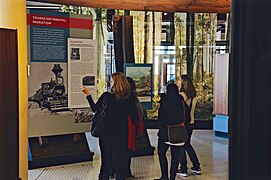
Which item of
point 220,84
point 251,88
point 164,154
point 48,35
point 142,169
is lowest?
point 142,169

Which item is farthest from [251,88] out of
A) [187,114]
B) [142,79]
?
[142,79]

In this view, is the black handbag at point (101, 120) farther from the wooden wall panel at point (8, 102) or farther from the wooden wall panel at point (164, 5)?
the wooden wall panel at point (164, 5)

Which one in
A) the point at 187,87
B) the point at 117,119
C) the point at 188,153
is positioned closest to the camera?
the point at 117,119

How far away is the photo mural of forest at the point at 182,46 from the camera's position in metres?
10.0

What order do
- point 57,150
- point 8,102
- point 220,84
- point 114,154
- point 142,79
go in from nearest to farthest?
1. point 8,102
2. point 114,154
3. point 57,150
4. point 142,79
5. point 220,84

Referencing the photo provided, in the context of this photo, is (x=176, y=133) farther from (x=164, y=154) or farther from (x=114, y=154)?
(x=114, y=154)

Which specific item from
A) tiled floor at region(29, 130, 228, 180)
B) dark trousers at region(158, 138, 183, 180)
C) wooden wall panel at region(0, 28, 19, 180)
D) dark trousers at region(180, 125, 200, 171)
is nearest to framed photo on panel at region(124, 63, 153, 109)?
tiled floor at region(29, 130, 228, 180)

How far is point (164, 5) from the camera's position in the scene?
7.44 metres

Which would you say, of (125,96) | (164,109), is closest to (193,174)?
(164,109)

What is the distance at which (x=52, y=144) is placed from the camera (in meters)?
6.05

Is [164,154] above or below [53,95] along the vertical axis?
below

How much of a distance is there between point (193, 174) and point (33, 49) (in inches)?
127

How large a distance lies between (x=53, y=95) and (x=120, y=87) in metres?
2.05

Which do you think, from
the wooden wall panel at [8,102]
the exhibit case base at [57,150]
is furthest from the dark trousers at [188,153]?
the wooden wall panel at [8,102]
